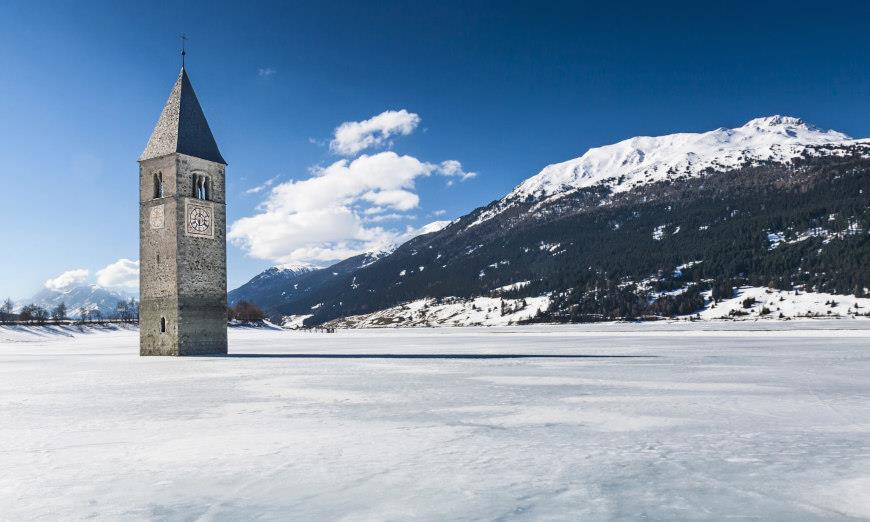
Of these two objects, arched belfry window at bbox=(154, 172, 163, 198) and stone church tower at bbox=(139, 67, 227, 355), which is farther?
arched belfry window at bbox=(154, 172, 163, 198)

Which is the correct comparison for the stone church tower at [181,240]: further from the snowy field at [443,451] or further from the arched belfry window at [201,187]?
the snowy field at [443,451]

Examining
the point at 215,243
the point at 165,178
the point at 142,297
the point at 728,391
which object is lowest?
the point at 728,391

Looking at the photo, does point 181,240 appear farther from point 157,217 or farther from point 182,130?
point 182,130

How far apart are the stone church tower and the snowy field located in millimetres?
22762

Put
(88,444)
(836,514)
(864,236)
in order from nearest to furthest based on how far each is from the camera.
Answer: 1. (836,514)
2. (88,444)
3. (864,236)

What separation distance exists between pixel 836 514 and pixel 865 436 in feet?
15.8

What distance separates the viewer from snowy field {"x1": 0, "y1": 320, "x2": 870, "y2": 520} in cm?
686

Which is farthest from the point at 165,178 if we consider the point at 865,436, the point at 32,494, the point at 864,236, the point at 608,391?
the point at 864,236

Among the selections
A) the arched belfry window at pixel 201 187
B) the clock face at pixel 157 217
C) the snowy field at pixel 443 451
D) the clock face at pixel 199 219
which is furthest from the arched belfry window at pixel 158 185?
the snowy field at pixel 443 451

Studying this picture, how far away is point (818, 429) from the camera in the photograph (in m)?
11.1

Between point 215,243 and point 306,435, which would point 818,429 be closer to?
point 306,435

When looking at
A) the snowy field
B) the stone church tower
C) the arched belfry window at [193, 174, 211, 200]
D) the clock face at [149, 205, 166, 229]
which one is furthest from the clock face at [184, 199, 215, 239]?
the snowy field

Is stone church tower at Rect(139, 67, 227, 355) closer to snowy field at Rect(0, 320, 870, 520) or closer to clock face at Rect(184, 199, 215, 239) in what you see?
clock face at Rect(184, 199, 215, 239)

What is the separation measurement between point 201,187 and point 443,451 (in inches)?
1546
